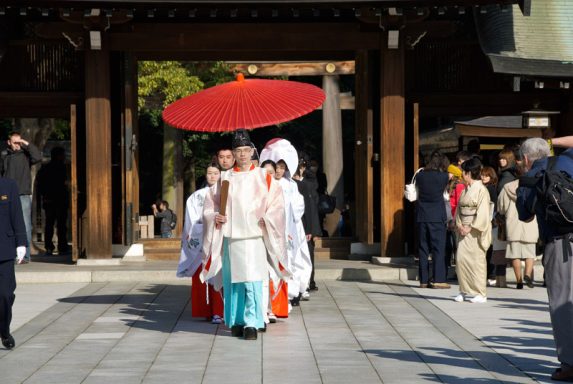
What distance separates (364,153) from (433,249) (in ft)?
11.2

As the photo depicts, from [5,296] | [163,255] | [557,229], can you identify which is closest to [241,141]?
[5,296]

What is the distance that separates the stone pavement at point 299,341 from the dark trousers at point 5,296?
216mm

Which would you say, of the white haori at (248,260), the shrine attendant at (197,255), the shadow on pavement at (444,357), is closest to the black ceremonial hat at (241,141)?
the white haori at (248,260)

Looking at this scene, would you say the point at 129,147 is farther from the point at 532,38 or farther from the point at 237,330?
the point at 237,330

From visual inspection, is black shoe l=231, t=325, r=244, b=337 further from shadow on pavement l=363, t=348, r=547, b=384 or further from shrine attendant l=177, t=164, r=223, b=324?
shadow on pavement l=363, t=348, r=547, b=384

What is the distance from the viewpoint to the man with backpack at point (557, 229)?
855 centimetres

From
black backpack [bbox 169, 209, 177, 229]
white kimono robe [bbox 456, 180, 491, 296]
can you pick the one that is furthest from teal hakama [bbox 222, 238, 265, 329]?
black backpack [bbox 169, 209, 177, 229]

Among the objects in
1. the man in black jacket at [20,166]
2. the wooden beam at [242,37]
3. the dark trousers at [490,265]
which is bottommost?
the dark trousers at [490,265]

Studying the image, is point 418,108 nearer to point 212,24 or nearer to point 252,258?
point 212,24

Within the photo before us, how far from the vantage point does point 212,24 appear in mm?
17891

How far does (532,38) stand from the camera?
1958 cm

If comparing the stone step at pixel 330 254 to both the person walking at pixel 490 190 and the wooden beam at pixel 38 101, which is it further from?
the wooden beam at pixel 38 101

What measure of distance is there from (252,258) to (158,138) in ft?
87.6

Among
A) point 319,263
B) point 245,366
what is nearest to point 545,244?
point 245,366
